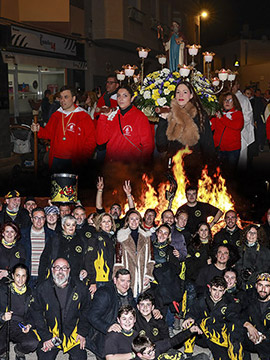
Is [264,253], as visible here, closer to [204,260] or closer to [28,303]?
[204,260]

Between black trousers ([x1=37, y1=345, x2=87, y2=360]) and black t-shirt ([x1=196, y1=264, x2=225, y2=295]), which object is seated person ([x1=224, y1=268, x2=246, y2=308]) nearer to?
black t-shirt ([x1=196, y1=264, x2=225, y2=295])

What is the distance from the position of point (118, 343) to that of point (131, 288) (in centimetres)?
128

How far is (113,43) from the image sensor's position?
88.2 feet

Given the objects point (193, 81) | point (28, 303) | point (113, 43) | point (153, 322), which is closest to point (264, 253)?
→ point (153, 322)

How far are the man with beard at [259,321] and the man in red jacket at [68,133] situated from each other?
400cm

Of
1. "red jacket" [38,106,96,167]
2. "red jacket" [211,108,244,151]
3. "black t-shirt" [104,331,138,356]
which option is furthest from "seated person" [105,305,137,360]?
"red jacket" [211,108,244,151]

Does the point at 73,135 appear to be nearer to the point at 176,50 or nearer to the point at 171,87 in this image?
the point at 171,87

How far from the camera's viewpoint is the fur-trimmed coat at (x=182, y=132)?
8.99m

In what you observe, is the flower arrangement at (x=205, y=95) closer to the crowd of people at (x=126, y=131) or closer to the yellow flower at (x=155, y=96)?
the yellow flower at (x=155, y=96)

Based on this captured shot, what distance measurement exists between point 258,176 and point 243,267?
25.4 ft

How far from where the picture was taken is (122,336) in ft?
19.1

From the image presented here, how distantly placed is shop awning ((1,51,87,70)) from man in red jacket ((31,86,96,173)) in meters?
9.43

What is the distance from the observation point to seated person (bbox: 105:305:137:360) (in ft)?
18.9

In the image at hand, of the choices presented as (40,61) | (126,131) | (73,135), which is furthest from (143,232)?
(40,61)
